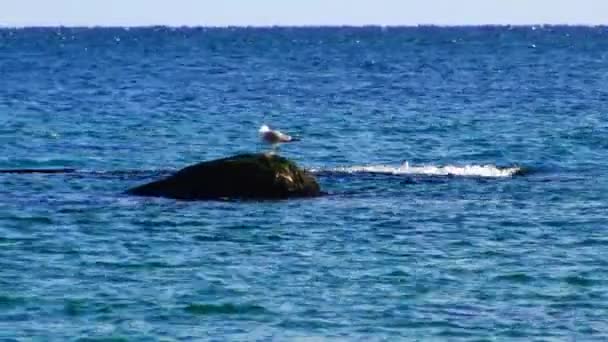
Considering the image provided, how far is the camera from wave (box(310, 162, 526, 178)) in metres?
33.7

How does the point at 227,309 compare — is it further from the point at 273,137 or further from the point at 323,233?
the point at 273,137

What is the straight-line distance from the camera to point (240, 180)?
94.6 ft

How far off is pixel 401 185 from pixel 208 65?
252 feet

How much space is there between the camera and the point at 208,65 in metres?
108

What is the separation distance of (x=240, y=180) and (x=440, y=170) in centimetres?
678

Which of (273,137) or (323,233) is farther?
(273,137)

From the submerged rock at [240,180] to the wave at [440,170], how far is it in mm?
4456

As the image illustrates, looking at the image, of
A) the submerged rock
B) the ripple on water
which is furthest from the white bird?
the ripple on water

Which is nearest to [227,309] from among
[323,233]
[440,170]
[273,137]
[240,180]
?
[323,233]

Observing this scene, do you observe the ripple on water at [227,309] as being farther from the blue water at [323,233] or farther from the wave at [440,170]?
the wave at [440,170]

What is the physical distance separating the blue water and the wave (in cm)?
7

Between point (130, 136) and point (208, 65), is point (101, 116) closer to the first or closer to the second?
point (130, 136)

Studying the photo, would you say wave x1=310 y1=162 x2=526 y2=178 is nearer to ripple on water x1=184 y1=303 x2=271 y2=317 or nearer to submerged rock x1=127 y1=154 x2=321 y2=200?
submerged rock x1=127 y1=154 x2=321 y2=200

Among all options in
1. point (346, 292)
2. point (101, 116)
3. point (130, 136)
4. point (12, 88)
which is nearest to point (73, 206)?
point (346, 292)
